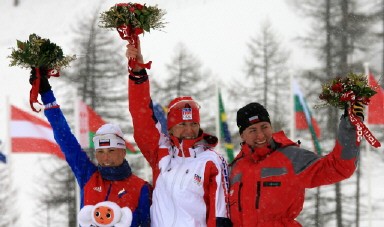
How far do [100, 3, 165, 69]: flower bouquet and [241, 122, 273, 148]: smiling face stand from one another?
107 centimetres

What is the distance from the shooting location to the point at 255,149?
5258mm

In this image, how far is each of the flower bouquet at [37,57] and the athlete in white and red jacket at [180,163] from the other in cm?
62

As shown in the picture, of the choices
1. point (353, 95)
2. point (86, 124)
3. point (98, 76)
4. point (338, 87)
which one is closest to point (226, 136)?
point (86, 124)

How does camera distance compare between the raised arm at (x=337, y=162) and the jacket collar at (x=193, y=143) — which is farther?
the jacket collar at (x=193, y=143)

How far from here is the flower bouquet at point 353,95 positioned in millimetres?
4758

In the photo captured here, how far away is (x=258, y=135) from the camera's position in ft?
17.3

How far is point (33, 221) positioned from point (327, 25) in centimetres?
1448

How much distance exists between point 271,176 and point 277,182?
6cm

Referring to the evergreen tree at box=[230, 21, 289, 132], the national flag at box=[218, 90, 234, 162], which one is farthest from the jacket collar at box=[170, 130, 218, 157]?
the evergreen tree at box=[230, 21, 289, 132]

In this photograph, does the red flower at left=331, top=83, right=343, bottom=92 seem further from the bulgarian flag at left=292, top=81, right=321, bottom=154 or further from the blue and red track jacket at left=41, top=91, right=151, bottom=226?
the bulgarian flag at left=292, top=81, right=321, bottom=154

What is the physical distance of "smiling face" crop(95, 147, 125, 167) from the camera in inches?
225

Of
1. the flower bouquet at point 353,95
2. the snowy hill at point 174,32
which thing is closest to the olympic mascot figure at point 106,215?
the flower bouquet at point 353,95

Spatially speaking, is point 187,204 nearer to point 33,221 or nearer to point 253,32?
point 33,221

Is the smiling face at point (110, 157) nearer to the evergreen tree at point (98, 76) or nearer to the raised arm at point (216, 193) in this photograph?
the raised arm at point (216, 193)
